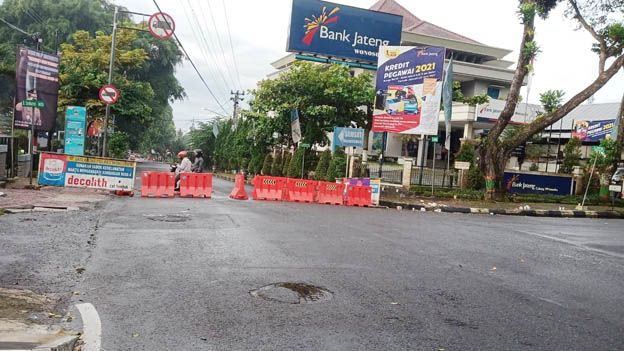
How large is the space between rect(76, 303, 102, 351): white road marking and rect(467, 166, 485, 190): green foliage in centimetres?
2072

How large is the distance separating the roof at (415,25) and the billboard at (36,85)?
35.7 meters

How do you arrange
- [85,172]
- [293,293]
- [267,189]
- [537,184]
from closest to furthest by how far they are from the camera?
[293,293]
[85,172]
[267,189]
[537,184]

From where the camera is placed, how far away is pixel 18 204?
11.4 m

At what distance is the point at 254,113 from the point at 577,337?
3005 cm

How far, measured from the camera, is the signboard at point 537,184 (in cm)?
2464

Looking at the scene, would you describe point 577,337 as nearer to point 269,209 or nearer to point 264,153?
point 269,209

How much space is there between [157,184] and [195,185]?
48.5 inches

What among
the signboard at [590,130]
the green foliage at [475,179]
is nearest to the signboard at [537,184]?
the green foliage at [475,179]

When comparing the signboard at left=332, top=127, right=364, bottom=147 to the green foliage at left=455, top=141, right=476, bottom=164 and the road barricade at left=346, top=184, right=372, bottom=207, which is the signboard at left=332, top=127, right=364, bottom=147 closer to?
the road barricade at left=346, top=184, right=372, bottom=207

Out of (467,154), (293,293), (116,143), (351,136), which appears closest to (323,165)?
(351,136)

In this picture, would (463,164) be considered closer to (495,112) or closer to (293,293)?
(495,112)

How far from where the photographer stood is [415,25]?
49250 millimetres

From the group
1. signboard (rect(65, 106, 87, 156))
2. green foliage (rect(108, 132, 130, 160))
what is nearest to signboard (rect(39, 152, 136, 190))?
signboard (rect(65, 106, 87, 156))

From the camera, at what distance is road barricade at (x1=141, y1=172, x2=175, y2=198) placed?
16000 millimetres
